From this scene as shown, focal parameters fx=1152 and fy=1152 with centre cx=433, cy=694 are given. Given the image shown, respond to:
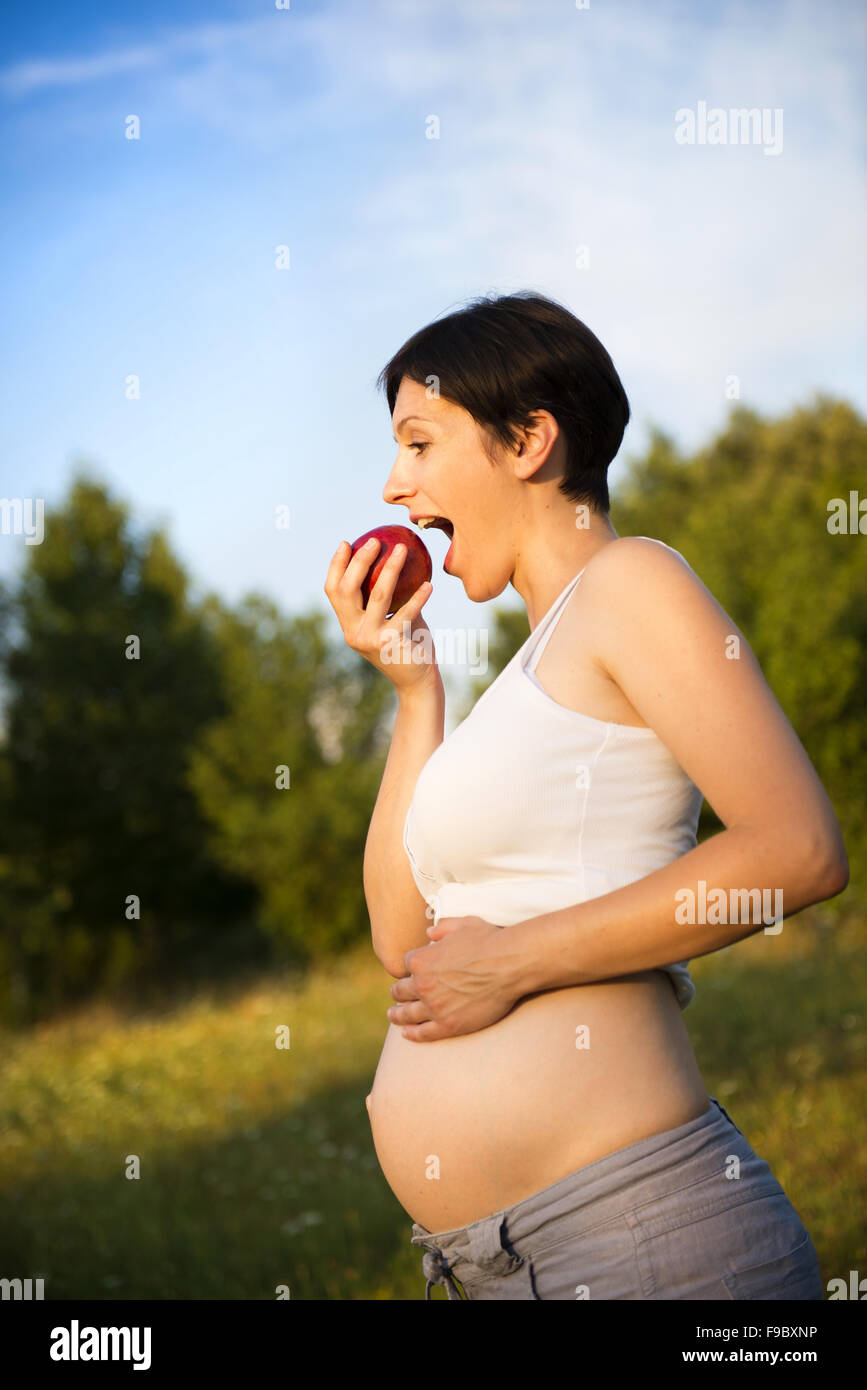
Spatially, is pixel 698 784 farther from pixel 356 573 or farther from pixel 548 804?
pixel 356 573

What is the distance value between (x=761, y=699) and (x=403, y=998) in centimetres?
77

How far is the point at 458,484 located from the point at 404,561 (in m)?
0.39

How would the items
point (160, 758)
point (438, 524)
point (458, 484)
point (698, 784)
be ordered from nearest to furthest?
point (698, 784) < point (458, 484) < point (438, 524) < point (160, 758)

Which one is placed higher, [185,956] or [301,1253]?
[185,956]

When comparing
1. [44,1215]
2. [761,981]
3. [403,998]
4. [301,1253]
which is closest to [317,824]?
[761,981]

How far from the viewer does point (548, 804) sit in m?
1.60

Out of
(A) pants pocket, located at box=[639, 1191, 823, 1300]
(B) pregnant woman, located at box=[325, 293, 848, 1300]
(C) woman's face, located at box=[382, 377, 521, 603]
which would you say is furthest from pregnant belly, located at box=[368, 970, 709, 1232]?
(C) woman's face, located at box=[382, 377, 521, 603]

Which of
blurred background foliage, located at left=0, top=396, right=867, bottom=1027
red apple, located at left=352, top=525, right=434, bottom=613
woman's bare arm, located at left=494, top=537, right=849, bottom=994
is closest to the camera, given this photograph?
woman's bare arm, located at left=494, top=537, right=849, bottom=994

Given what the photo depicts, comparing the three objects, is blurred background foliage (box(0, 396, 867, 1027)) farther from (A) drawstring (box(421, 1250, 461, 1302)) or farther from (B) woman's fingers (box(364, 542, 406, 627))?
(A) drawstring (box(421, 1250, 461, 1302))

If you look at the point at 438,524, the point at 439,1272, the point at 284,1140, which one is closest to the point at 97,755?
the point at 284,1140

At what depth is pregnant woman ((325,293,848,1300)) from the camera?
1.49 m

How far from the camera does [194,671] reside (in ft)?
78.3

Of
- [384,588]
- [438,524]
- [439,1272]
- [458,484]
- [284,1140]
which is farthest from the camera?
[284,1140]
